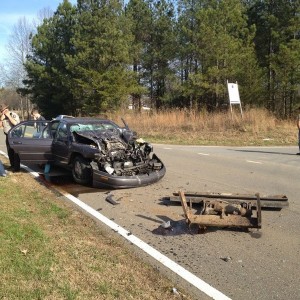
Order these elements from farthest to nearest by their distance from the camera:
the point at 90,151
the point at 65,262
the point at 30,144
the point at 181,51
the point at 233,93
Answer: the point at 181,51, the point at 233,93, the point at 30,144, the point at 90,151, the point at 65,262

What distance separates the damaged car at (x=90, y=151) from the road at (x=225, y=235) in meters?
0.28

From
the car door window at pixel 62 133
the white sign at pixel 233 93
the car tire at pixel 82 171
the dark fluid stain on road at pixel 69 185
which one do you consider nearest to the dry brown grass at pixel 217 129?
the white sign at pixel 233 93

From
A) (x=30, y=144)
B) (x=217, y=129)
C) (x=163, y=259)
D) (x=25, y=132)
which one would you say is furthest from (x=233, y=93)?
(x=163, y=259)

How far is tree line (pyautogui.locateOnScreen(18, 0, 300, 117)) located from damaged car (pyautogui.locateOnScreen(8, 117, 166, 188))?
892 inches

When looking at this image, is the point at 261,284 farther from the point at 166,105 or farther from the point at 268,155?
the point at 166,105

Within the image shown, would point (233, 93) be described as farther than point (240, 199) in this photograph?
Yes

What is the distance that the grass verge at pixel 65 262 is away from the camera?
3646mm

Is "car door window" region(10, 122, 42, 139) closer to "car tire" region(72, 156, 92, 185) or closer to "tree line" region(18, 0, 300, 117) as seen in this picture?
"car tire" region(72, 156, 92, 185)

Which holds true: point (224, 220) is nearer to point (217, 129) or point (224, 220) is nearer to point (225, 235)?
point (225, 235)

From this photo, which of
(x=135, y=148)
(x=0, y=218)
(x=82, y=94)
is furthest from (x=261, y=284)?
(x=82, y=94)

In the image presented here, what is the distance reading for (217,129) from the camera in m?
24.1

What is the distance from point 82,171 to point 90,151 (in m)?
0.52

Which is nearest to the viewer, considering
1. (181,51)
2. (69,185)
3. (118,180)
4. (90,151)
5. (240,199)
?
(240,199)

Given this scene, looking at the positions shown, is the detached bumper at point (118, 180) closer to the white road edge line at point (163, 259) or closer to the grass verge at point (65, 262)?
the white road edge line at point (163, 259)
